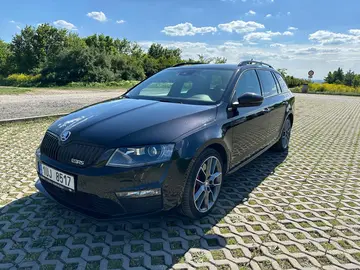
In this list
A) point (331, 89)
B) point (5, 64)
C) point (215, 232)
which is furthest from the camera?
point (5, 64)

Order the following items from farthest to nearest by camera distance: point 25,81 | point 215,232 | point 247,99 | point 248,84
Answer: point 25,81, point 248,84, point 247,99, point 215,232

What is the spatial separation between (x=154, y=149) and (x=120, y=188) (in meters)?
0.43

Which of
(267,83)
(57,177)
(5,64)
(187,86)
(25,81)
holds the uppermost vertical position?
(5,64)

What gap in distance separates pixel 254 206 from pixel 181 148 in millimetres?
1432

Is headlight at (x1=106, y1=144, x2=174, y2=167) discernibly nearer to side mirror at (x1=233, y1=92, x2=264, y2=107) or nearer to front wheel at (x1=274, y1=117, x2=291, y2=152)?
side mirror at (x1=233, y1=92, x2=264, y2=107)

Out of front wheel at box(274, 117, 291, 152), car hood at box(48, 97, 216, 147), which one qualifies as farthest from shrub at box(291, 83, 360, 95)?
car hood at box(48, 97, 216, 147)

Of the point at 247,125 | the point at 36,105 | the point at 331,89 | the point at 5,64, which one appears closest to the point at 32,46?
the point at 5,64

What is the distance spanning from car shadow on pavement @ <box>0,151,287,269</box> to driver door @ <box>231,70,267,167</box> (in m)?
0.73

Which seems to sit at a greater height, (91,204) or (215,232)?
(91,204)

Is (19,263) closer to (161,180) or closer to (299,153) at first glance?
(161,180)

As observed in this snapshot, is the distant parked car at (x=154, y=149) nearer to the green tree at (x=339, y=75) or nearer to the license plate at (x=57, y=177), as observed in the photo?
the license plate at (x=57, y=177)

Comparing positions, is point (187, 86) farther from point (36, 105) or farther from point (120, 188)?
point (36, 105)

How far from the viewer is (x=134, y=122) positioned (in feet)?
8.80

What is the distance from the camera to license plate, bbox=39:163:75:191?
247cm
